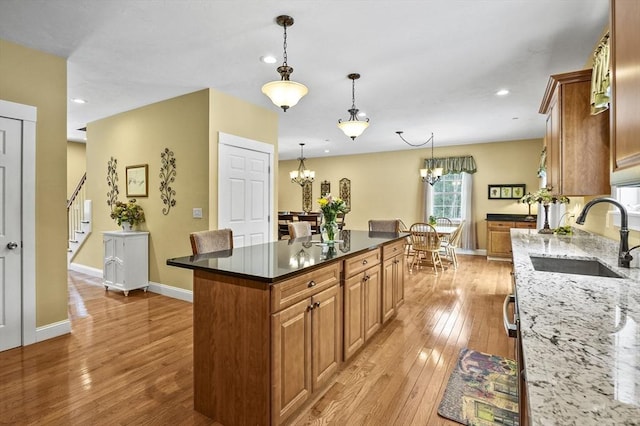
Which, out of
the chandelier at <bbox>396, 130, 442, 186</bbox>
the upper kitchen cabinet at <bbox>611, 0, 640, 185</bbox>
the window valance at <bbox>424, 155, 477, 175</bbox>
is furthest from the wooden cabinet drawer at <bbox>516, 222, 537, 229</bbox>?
the upper kitchen cabinet at <bbox>611, 0, 640, 185</bbox>

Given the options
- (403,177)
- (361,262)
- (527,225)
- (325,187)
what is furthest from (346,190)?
(361,262)

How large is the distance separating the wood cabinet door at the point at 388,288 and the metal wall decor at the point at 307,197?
23.3 feet

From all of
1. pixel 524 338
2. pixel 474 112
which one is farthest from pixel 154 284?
pixel 474 112

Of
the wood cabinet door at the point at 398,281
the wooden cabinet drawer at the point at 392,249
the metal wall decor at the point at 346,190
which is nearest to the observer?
the wooden cabinet drawer at the point at 392,249

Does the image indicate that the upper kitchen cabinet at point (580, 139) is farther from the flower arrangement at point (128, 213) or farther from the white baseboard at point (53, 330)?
the flower arrangement at point (128, 213)

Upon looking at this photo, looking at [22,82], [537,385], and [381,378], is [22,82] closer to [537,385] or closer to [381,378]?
[381,378]

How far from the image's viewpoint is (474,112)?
201 inches

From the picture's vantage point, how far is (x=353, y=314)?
2.50 meters

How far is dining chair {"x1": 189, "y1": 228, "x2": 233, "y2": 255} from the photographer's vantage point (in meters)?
2.39

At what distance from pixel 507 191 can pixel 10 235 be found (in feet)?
27.8

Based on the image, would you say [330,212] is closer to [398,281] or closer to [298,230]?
[298,230]

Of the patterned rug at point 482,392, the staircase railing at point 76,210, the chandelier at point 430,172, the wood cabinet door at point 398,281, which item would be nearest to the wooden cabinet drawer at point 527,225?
the chandelier at point 430,172

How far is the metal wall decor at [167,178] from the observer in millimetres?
4395

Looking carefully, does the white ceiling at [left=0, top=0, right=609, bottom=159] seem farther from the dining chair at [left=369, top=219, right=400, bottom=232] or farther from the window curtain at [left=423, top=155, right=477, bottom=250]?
the window curtain at [left=423, top=155, right=477, bottom=250]
